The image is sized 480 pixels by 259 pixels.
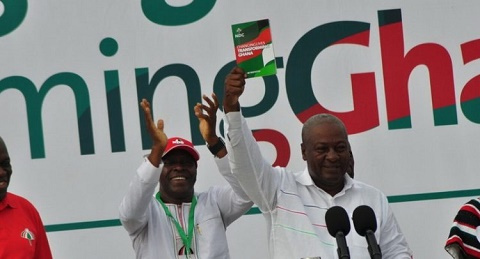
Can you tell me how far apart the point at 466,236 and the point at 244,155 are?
36.9 inches

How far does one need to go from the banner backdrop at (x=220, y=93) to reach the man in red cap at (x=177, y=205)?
408mm

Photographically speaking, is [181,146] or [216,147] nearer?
[216,147]

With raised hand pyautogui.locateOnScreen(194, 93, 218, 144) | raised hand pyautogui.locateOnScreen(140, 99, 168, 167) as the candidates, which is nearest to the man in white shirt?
raised hand pyautogui.locateOnScreen(194, 93, 218, 144)

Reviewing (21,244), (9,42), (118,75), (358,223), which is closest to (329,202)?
(358,223)

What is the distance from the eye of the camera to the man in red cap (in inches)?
183

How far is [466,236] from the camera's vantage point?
13.7 feet

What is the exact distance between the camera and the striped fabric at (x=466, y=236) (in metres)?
4.16

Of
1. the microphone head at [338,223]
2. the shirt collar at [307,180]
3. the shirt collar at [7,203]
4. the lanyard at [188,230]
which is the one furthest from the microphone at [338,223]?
the shirt collar at [7,203]

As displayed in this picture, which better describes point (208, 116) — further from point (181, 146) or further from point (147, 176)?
point (181, 146)

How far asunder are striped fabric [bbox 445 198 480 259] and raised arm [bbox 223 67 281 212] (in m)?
0.73

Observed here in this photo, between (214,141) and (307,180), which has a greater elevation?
(214,141)

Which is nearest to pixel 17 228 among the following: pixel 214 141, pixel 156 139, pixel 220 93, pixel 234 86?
pixel 156 139

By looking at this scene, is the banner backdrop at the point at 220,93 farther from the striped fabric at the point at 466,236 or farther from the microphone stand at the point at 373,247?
the microphone stand at the point at 373,247

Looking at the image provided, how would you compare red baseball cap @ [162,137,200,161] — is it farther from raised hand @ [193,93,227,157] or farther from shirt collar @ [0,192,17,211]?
shirt collar @ [0,192,17,211]
